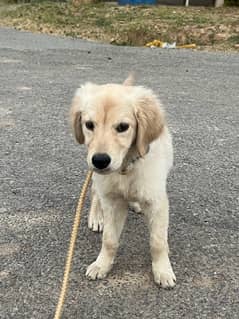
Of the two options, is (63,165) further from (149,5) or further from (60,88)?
(149,5)

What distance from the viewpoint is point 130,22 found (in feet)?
43.2

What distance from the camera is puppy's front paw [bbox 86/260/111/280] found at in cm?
246

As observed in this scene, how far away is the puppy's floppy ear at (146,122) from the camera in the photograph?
7.01 ft

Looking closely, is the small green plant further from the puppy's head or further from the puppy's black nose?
the puppy's black nose

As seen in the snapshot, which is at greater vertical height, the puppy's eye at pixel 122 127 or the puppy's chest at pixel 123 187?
the puppy's eye at pixel 122 127

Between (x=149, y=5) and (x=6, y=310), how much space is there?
50.7 ft

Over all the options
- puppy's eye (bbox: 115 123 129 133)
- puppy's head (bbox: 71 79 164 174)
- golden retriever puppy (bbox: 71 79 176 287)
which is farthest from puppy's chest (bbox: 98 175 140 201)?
A: puppy's eye (bbox: 115 123 129 133)

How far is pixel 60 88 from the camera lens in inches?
255

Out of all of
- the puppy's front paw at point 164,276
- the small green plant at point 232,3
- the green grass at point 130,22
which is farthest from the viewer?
the small green plant at point 232,3

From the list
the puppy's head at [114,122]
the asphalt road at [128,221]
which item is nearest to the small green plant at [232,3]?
the asphalt road at [128,221]

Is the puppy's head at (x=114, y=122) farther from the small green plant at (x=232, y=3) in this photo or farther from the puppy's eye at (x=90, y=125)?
the small green plant at (x=232, y=3)

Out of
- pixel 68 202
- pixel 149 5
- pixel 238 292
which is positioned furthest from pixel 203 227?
pixel 149 5

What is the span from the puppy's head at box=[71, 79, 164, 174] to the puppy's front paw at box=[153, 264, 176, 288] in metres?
0.64

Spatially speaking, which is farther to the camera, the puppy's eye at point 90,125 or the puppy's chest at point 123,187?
the puppy's chest at point 123,187
